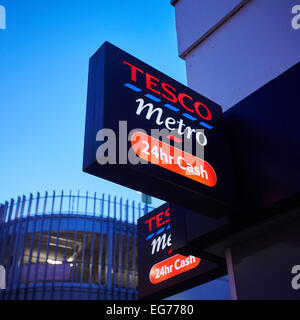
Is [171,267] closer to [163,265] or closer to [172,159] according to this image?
[163,265]

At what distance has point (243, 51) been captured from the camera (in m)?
5.88

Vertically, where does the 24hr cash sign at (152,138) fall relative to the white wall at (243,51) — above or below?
below

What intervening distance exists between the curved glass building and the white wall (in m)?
9.95

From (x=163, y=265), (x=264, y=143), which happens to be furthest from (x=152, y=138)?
(x=163, y=265)

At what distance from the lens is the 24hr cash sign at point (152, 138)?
11.1 ft

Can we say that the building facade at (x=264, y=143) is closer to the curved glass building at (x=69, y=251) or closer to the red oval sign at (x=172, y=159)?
the red oval sign at (x=172, y=159)

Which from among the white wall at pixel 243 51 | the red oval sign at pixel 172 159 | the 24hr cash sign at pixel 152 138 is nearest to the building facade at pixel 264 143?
the white wall at pixel 243 51

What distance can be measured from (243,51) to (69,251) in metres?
13.2

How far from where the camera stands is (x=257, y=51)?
18.4ft

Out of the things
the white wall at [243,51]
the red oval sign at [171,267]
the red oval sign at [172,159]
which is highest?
the white wall at [243,51]

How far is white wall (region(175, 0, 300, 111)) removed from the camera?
5309 mm

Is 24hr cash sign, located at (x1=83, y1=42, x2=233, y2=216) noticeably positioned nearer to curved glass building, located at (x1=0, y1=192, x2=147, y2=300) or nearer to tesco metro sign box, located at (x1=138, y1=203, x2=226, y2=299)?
tesco metro sign box, located at (x1=138, y1=203, x2=226, y2=299)

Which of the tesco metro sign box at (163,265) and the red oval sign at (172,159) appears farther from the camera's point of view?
the tesco metro sign box at (163,265)

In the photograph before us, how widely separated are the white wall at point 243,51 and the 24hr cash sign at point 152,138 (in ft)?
4.71
